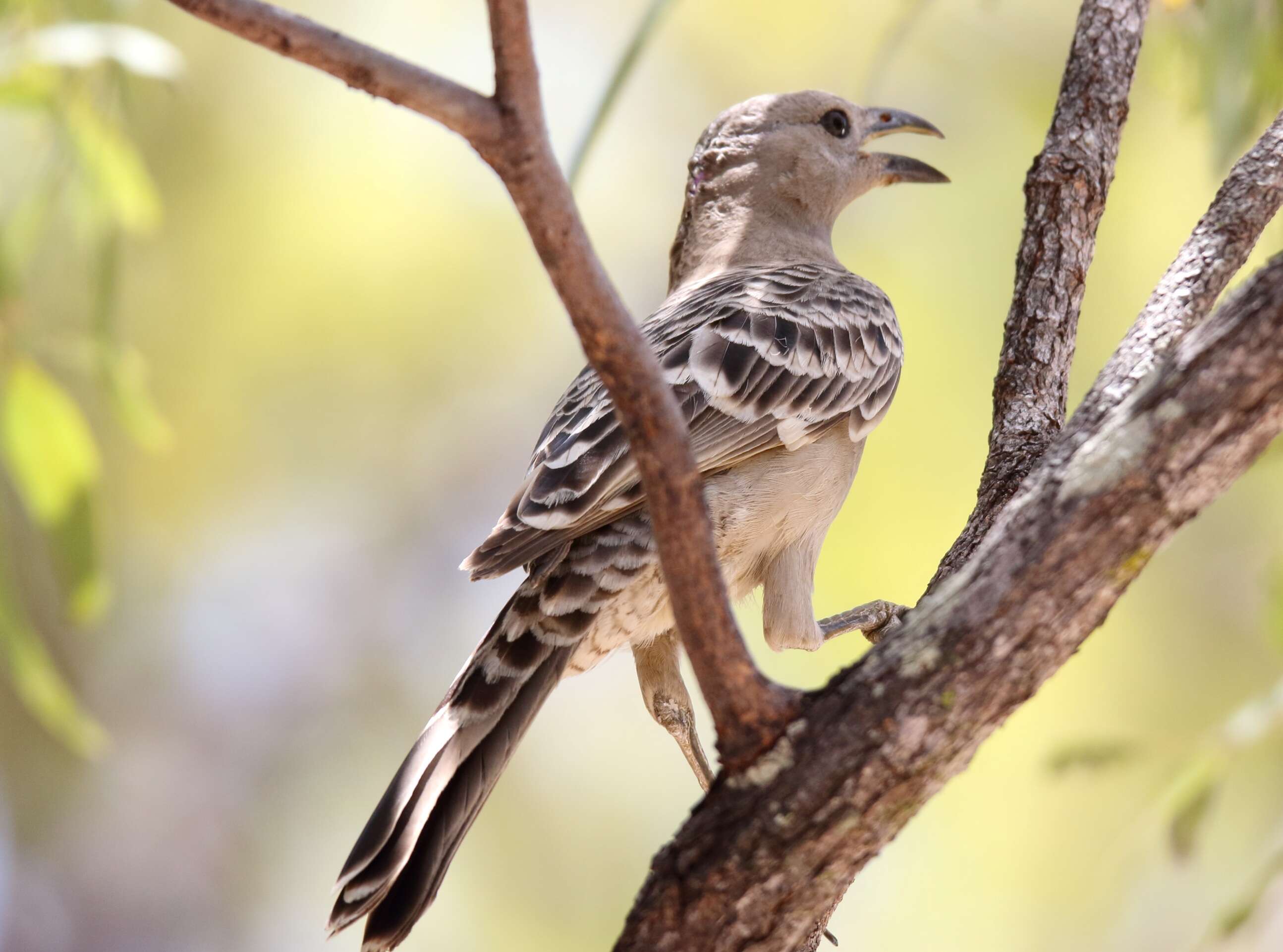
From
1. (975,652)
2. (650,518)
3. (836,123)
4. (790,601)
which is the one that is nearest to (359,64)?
(650,518)

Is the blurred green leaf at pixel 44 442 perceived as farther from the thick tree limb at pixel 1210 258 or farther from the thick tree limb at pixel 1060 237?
the thick tree limb at pixel 1210 258

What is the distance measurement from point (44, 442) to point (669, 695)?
2.10 meters

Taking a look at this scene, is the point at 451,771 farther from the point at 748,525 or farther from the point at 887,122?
the point at 887,122

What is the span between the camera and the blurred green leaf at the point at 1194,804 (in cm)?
331

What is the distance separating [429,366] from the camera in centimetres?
927

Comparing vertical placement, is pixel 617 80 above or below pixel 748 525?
above

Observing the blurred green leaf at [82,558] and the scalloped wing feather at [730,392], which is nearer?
the scalloped wing feather at [730,392]

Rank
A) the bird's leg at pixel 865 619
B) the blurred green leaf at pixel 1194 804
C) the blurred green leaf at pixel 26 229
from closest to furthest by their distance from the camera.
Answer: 1. the blurred green leaf at pixel 1194 804
2. the bird's leg at pixel 865 619
3. the blurred green leaf at pixel 26 229

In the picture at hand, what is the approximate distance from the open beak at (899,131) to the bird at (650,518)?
4 centimetres

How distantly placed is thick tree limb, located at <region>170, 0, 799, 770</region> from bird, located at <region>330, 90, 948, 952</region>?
1.89ft

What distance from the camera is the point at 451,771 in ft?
8.91

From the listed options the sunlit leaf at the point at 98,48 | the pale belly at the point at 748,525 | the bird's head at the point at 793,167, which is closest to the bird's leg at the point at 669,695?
the pale belly at the point at 748,525

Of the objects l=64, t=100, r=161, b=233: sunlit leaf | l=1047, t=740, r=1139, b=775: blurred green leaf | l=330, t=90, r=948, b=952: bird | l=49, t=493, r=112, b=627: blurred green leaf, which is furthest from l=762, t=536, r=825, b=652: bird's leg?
l=64, t=100, r=161, b=233: sunlit leaf

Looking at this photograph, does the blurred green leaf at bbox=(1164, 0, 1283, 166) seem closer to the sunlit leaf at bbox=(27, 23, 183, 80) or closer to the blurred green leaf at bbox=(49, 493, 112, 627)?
the sunlit leaf at bbox=(27, 23, 183, 80)
